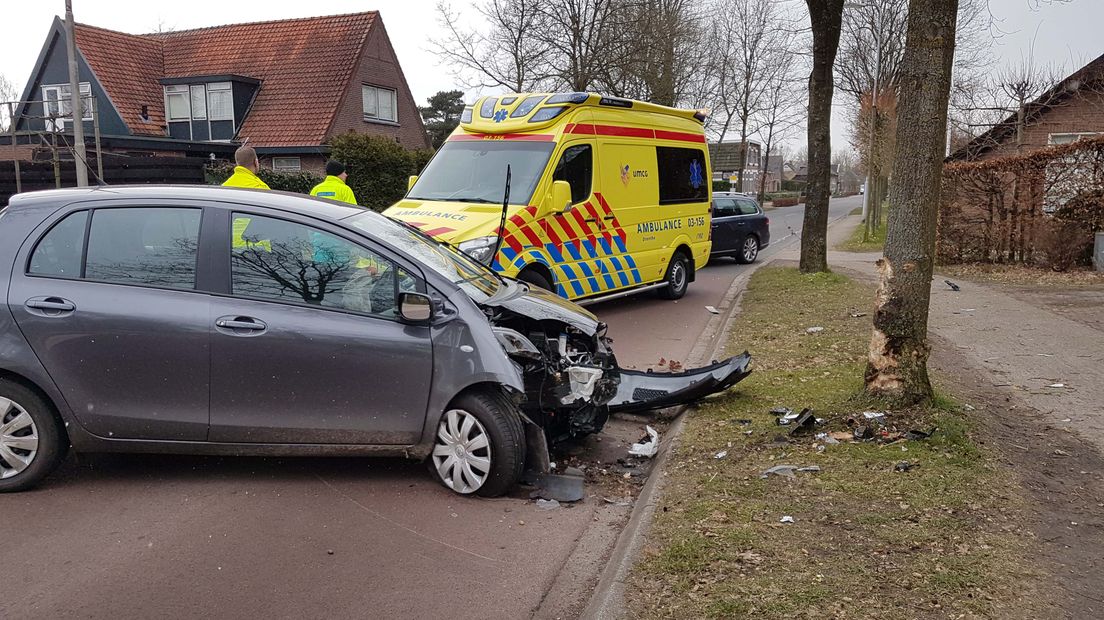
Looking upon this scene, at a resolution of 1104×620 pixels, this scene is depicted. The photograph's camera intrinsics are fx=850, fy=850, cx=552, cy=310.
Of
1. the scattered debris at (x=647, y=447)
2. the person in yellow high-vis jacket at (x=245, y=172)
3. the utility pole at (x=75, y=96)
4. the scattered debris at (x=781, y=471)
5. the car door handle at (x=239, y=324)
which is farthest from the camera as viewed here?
the utility pole at (x=75, y=96)

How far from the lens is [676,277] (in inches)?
518

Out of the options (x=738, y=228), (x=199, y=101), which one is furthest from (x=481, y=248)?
(x=199, y=101)

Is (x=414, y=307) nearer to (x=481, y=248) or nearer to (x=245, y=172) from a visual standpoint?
(x=481, y=248)

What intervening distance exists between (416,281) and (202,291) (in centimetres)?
119

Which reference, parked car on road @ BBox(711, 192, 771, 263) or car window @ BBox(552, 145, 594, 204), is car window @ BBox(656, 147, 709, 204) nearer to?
car window @ BBox(552, 145, 594, 204)

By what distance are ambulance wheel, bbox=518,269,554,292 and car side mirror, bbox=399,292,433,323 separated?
188 inches

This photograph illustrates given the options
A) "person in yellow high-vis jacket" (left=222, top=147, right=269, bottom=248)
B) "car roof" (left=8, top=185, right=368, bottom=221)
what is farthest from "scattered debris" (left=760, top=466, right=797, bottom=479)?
"person in yellow high-vis jacket" (left=222, top=147, right=269, bottom=248)

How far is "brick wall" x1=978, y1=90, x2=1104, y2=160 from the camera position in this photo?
23797mm

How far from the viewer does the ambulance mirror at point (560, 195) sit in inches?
380

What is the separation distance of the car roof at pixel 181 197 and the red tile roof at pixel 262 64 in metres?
26.3

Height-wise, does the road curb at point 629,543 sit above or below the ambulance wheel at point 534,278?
below

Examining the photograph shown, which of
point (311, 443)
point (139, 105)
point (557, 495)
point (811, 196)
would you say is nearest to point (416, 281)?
point (311, 443)

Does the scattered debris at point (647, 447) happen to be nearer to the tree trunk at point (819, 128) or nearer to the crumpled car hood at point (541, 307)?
the crumpled car hood at point (541, 307)

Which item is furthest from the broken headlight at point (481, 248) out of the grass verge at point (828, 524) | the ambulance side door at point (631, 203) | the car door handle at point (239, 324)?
the car door handle at point (239, 324)
